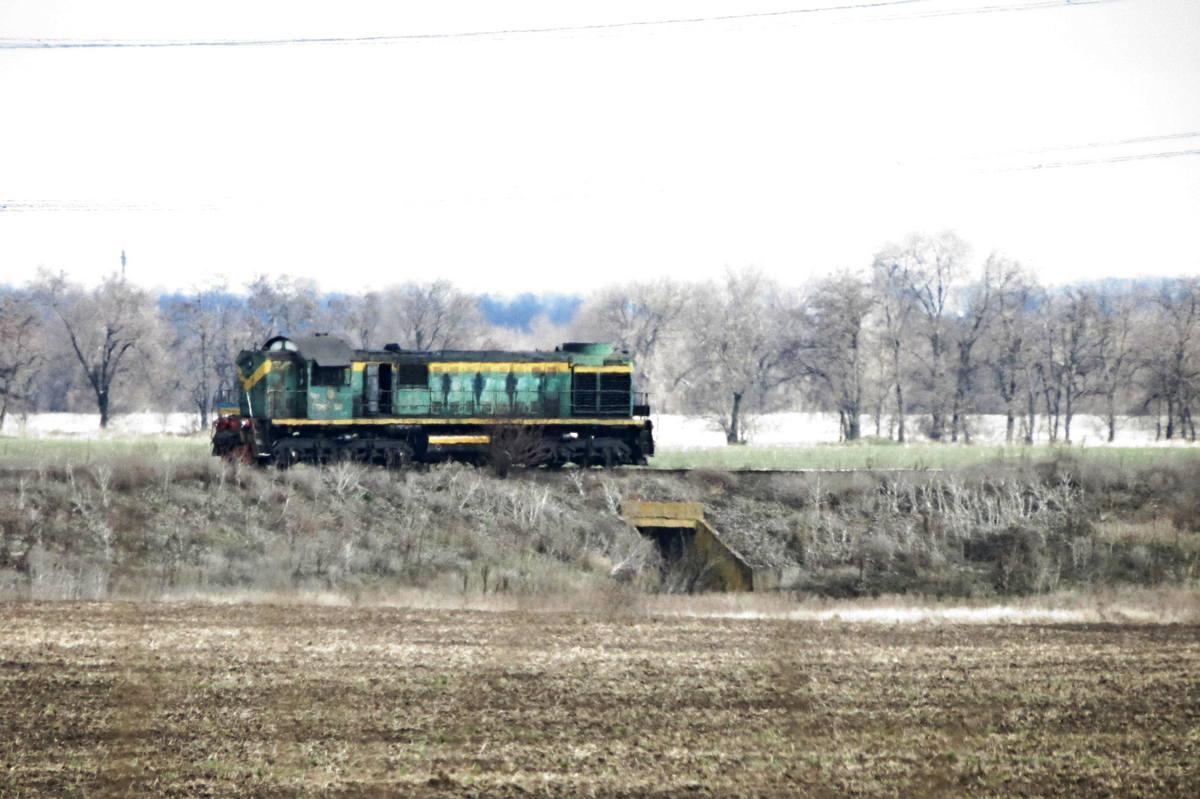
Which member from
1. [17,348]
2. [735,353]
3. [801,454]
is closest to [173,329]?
[17,348]

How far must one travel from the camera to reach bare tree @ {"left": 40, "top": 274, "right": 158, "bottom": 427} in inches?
2630

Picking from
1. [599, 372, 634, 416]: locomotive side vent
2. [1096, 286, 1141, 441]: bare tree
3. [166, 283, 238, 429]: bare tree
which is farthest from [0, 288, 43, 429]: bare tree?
[1096, 286, 1141, 441]: bare tree

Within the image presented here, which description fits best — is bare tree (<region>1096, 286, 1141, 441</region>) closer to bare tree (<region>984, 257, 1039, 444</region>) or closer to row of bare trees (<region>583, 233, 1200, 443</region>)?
row of bare trees (<region>583, 233, 1200, 443</region>)

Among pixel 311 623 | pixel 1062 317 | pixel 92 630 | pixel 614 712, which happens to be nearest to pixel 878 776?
pixel 614 712

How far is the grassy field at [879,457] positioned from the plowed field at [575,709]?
787 inches

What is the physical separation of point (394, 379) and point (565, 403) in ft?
16.0

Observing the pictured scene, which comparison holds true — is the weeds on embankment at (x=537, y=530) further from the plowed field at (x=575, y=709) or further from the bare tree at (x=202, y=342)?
the bare tree at (x=202, y=342)

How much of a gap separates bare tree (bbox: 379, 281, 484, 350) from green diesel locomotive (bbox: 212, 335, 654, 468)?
2974cm

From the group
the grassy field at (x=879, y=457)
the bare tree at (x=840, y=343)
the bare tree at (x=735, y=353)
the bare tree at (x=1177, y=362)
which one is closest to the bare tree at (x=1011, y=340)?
the bare tree at (x=1177, y=362)

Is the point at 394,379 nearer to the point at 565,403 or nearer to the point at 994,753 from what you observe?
the point at 565,403

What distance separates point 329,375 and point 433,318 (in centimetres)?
3432

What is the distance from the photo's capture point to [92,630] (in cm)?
1645

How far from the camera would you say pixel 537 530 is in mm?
29453

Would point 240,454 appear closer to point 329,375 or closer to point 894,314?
point 329,375
